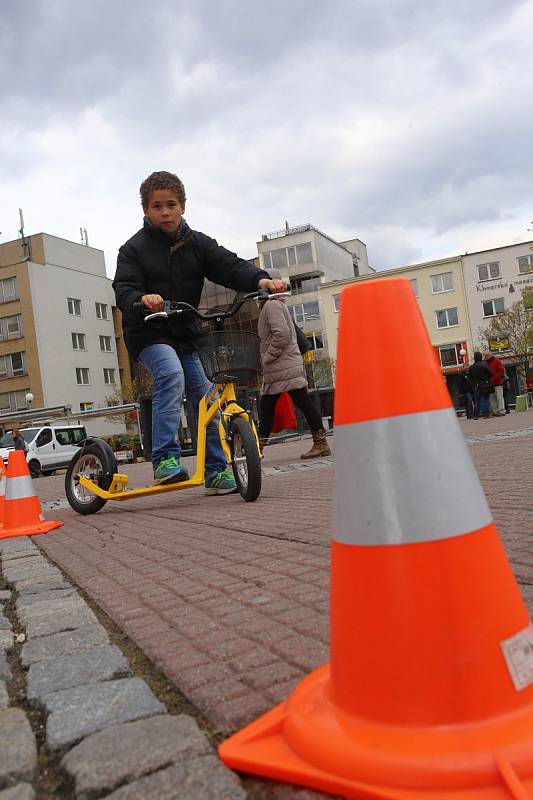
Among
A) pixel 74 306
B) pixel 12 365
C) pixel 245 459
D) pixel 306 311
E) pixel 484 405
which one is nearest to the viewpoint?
pixel 245 459

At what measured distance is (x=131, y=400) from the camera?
Answer: 5594 cm

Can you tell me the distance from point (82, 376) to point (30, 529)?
56339mm

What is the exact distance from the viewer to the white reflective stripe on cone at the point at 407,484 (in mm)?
1446

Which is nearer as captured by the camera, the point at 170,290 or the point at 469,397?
the point at 170,290

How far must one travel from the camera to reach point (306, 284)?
6856cm

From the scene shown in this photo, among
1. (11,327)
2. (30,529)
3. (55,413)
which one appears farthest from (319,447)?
(11,327)

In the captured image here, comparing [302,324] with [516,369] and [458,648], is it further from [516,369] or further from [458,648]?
[458,648]

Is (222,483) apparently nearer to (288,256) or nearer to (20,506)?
(20,506)

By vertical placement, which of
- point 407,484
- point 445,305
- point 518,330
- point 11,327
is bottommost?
point 407,484

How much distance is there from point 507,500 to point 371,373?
3100 millimetres

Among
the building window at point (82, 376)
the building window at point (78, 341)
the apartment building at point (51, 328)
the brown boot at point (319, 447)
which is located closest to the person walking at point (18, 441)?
the brown boot at point (319, 447)

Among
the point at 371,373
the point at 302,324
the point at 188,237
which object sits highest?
the point at 302,324

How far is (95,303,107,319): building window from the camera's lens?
206ft

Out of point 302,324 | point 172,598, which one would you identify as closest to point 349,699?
point 172,598
